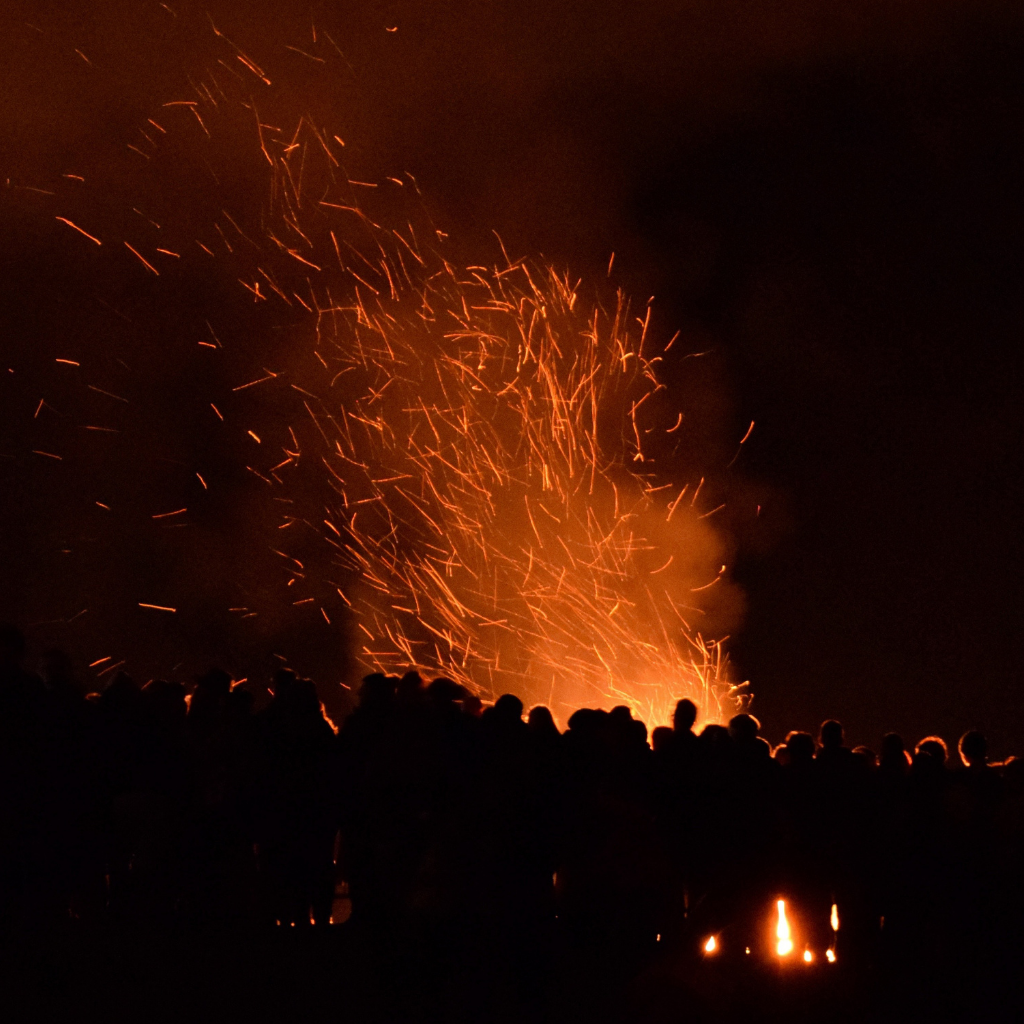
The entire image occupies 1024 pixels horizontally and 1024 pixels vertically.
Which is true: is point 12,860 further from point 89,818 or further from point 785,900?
point 785,900

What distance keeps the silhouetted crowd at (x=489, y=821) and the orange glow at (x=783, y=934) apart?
3.2 inches

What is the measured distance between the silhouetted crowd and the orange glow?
8 cm

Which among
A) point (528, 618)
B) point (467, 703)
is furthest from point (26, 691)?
point (528, 618)

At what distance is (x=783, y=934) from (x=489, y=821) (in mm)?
1577

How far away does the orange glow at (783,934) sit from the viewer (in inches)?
214

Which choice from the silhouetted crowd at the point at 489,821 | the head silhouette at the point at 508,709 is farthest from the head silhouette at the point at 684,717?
the head silhouette at the point at 508,709

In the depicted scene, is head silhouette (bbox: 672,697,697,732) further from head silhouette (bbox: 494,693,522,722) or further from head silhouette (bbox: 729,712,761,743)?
head silhouette (bbox: 494,693,522,722)

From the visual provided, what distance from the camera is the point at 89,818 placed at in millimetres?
5195

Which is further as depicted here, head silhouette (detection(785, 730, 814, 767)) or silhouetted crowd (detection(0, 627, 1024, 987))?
head silhouette (detection(785, 730, 814, 767))

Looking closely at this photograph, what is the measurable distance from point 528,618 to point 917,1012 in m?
9.77

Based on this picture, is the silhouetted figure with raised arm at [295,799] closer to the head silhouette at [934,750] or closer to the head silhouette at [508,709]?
the head silhouette at [508,709]

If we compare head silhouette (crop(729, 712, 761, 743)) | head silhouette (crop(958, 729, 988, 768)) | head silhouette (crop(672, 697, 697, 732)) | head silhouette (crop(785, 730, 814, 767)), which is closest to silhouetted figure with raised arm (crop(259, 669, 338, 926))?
head silhouette (crop(672, 697, 697, 732))

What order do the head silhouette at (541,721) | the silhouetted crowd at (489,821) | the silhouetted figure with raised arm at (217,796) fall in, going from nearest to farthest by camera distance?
the silhouetted crowd at (489,821) → the head silhouette at (541,721) → the silhouetted figure with raised arm at (217,796)

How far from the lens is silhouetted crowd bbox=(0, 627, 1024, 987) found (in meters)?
4.94
